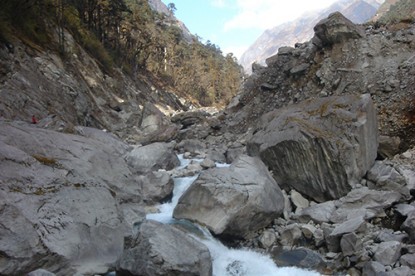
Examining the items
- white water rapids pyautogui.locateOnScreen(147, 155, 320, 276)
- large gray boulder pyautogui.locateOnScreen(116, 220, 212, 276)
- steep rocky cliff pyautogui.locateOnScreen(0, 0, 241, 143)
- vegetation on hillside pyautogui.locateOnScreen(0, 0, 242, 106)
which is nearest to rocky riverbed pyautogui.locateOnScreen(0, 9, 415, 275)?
large gray boulder pyautogui.locateOnScreen(116, 220, 212, 276)

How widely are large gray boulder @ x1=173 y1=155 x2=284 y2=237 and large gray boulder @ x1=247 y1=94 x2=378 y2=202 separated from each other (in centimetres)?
193

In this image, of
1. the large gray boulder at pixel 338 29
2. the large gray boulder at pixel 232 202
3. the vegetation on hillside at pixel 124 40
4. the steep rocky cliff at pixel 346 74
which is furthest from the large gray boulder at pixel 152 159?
the large gray boulder at pixel 338 29

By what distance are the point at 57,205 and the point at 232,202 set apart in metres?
4.96

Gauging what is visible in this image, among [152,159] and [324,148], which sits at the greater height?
[152,159]

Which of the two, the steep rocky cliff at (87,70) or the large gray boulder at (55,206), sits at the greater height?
the steep rocky cliff at (87,70)

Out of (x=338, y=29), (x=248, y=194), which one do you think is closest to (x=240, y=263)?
(x=248, y=194)

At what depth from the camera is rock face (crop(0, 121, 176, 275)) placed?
7996 millimetres

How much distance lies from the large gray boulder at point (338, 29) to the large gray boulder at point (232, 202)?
14.0 m

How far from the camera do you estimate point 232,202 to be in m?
11.6

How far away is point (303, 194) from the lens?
14.5m

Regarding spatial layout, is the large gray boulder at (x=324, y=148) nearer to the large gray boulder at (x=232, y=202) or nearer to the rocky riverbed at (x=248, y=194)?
the rocky riverbed at (x=248, y=194)

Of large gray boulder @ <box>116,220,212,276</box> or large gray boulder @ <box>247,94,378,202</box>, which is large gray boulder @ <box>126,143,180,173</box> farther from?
large gray boulder @ <box>116,220,212,276</box>

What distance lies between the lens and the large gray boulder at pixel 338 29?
22.9 metres

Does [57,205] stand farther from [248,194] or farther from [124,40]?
[124,40]
